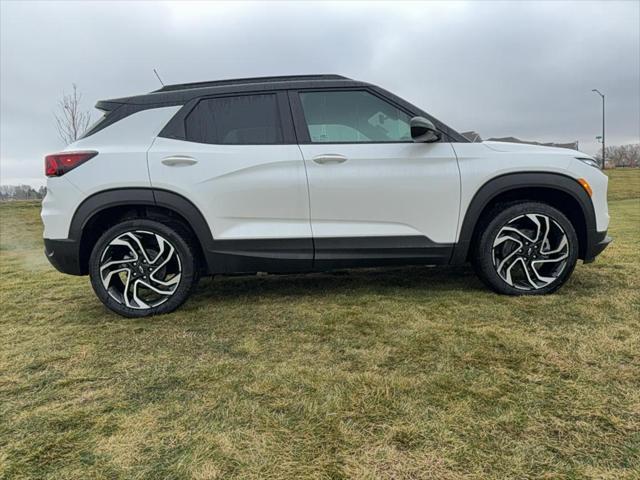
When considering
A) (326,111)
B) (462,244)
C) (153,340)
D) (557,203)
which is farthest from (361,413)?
(557,203)

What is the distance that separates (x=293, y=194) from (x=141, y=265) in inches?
49.2

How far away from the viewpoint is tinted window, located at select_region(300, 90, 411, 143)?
3.29 metres

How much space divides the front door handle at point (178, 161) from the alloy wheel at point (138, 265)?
531 millimetres

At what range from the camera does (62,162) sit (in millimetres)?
3111

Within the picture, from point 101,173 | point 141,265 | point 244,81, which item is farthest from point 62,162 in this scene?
point 244,81

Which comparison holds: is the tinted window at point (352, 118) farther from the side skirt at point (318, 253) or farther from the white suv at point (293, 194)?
the side skirt at point (318, 253)

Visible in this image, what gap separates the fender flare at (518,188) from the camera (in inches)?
129

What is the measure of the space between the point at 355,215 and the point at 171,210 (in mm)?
1373

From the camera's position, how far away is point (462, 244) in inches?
131

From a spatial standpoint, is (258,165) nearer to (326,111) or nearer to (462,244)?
(326,111)

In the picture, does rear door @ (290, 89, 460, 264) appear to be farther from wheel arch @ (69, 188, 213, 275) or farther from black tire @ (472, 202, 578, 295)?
wheel arch @ (69, 188, 213, 275)

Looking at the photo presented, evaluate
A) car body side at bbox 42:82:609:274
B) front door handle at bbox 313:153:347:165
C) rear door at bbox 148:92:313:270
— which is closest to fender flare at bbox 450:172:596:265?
car body side at bbox 42:82:609:274

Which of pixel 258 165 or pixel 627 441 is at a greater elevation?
pixel 258 165

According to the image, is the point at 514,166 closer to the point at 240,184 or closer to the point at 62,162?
the point at 240,184
